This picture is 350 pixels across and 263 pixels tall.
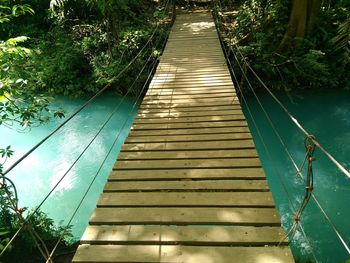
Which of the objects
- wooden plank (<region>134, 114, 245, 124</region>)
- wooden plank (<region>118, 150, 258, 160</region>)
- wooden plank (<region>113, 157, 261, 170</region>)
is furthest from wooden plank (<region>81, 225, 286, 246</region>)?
wooden plank (<region>134, 114, 245, 124</region>)

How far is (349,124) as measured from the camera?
6949mm

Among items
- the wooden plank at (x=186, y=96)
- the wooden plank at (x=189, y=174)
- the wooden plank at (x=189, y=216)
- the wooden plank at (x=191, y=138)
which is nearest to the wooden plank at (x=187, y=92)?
the wooden plank at (x=186, y=96)

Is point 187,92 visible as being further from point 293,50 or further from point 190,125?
point 293,50

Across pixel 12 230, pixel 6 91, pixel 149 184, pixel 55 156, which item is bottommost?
pixel 55 156

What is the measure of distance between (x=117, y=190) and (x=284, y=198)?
3484 millimetres

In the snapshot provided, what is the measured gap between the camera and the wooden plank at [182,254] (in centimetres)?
192

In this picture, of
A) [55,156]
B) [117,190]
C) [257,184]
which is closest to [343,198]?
[257,184]

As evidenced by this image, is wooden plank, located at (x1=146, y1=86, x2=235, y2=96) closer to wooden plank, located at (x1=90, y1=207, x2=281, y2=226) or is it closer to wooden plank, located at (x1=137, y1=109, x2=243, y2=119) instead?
wooden plank, located at (x1=137, y1=109, x2=243, y2=119)

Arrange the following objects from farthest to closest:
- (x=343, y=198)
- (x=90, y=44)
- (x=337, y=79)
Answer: (x=90, y=44)
(x=337, y=79)
(x=343, y=198)

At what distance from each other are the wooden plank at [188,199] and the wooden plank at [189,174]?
0.69ft

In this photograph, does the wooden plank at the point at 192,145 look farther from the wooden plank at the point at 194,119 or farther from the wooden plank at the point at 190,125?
the wooden plank at the point at 194,119

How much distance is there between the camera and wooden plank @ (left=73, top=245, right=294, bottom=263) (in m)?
1.92

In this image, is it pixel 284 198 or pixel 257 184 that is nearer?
pixel 257 184

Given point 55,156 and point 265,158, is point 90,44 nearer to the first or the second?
point 55,156
